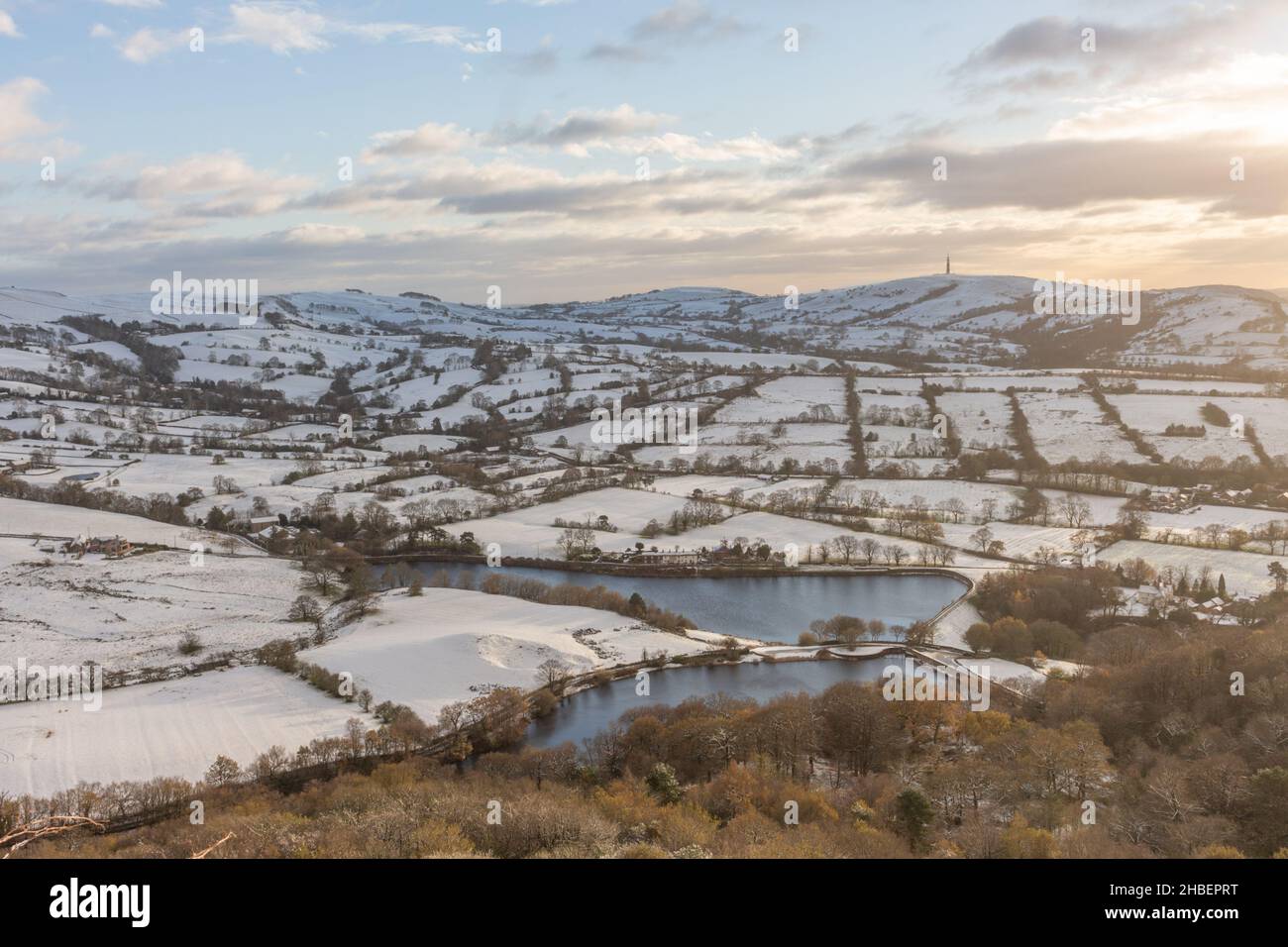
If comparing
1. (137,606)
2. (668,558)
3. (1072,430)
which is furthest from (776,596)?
(1072,430)

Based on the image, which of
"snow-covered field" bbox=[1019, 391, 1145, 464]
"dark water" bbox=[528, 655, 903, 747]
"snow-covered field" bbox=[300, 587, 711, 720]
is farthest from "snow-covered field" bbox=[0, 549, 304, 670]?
"snow-covered field" bbox=[1019, 391, 1145, 464]

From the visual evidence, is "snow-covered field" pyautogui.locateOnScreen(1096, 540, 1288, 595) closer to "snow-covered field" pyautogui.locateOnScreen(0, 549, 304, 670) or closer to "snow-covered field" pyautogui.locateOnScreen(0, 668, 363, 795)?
"snow-covered field" pyautogui.locateOnScreen(0, 668, 363, 795)

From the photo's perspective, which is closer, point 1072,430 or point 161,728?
point 161,728

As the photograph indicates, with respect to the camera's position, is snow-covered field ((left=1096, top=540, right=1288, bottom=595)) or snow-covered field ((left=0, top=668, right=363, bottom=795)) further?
snow-covered field ((left=1096, top=540, right=1288, bottom=595))

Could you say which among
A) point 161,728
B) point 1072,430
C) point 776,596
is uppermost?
point 1072,430

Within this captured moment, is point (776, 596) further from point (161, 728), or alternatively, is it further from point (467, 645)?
point (161, 728)

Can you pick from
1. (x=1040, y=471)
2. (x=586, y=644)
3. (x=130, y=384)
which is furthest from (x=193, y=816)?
(x=130, y=384)
